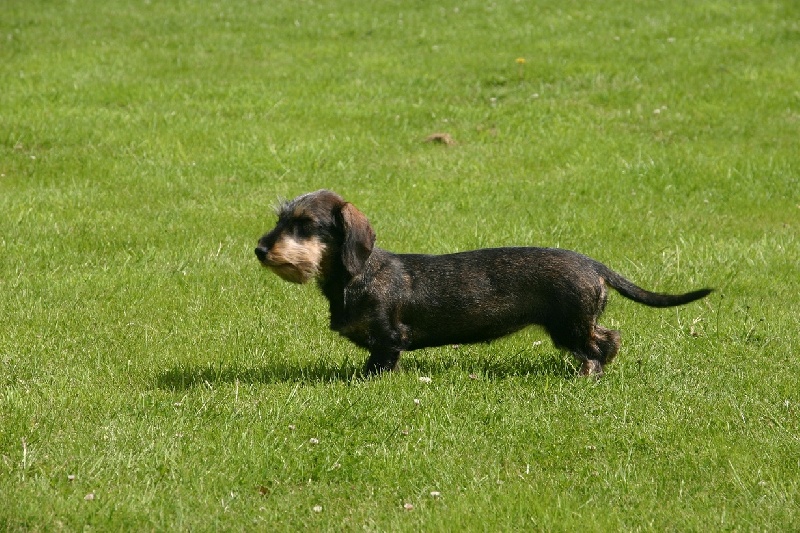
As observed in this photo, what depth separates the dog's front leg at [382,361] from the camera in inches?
283

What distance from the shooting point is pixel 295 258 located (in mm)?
6770

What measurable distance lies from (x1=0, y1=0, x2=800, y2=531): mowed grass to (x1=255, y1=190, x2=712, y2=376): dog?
265 millimetres

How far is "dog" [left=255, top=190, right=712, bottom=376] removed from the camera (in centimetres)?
703

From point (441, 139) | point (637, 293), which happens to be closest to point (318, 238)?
point (637, 293)

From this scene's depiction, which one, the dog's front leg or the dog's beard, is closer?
the dog's beard

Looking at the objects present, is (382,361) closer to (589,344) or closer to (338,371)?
(338,371)

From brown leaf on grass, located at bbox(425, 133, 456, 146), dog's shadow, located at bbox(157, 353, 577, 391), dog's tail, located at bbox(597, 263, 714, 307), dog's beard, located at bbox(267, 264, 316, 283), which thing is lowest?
brown leaf on grass, located at bbox(425, 133, 456, 146)

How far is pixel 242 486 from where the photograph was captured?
554 centimetres

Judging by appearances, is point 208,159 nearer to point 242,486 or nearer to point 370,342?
point 370,342

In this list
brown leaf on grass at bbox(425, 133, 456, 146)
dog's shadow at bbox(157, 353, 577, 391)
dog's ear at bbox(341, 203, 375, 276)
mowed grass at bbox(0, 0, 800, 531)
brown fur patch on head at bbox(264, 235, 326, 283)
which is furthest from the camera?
brown leaf on grass at bbox(425, 133, 456, 146)

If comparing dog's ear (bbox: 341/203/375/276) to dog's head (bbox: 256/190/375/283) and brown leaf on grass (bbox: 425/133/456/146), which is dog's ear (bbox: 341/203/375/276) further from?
brown leaf on grass (bbox: 425/133/456/146)

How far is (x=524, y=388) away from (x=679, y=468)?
1.40m

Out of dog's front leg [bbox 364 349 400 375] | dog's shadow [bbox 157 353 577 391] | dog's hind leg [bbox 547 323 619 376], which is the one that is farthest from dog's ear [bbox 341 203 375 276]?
dog's hind leg [bbox 547 323 619 376]

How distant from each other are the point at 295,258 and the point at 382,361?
3.07 ft
